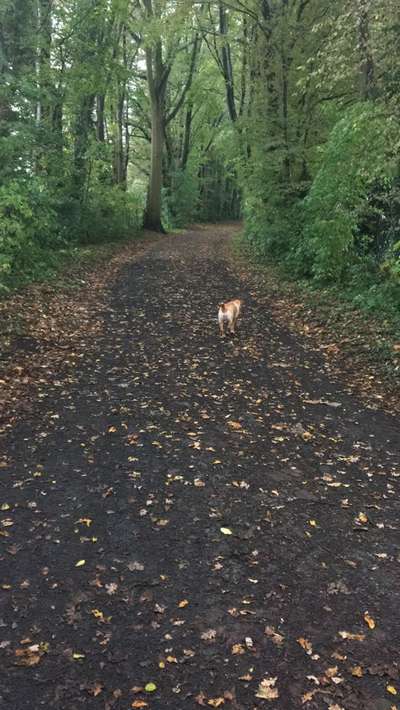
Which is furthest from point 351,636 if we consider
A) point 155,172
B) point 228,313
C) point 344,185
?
point 155,172

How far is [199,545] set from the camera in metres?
3.91

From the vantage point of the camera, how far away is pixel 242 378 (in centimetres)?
723

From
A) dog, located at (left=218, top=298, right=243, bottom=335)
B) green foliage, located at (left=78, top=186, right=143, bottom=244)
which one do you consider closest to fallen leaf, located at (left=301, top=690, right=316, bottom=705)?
dog, located at (left=218, top=298, right=243, bottom=335)

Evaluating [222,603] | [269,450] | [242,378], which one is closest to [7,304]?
[242,378]

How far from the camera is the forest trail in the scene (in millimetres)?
2873

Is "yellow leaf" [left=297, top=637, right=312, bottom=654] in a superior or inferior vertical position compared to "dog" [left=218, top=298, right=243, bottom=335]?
inferior

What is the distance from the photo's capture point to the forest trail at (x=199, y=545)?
2.87 metres

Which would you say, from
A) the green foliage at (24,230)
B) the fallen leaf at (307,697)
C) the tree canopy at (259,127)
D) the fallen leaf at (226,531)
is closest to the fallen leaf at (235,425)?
the fallen leaf at (226,531)

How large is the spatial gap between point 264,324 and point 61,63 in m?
9.70

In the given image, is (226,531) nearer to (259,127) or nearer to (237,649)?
(237,649)

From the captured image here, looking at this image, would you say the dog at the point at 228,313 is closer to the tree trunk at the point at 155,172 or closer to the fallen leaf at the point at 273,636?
the fallen leaf at the point at 273,636

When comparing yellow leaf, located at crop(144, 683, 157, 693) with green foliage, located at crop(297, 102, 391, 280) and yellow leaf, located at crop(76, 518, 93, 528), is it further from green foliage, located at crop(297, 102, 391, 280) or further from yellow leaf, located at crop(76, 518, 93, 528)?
green foliage, located at crop(297, 102, 391, 280)

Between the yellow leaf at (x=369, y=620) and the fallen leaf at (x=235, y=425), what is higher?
the fallen leaf at (x=235, y=425)

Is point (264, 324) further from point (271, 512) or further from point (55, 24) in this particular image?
point (55, 24)
